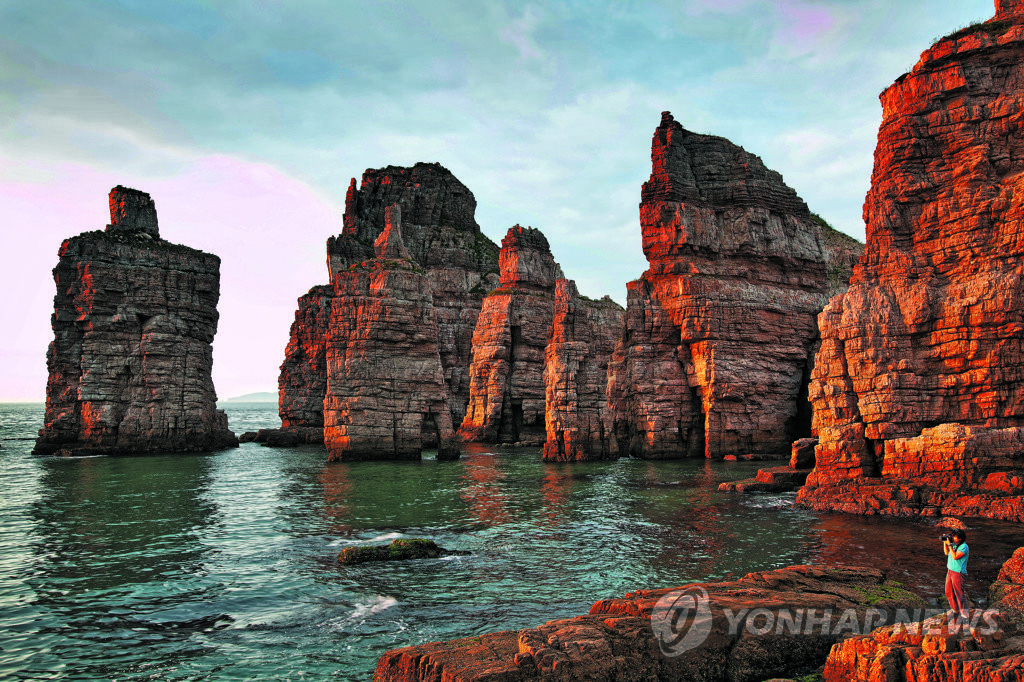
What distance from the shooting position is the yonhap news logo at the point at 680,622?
357 inches

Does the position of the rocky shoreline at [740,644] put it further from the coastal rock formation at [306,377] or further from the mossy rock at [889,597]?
the coastal rock formation at [306,377]

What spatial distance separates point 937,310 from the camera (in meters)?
25.7

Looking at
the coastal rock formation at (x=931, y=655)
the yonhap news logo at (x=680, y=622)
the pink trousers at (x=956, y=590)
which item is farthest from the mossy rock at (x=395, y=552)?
the pink trousers at (x=956, y=590)

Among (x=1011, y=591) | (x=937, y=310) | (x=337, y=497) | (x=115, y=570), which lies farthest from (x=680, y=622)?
(x=337, y=497)

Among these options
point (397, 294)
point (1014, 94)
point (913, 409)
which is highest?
point (1014, 94)

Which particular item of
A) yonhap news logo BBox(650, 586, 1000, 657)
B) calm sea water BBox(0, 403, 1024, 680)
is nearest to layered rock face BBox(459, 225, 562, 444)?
calm sea water BBox(0, 403, 1024, 680)

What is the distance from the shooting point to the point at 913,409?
2572cm

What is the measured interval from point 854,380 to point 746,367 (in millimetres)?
22570

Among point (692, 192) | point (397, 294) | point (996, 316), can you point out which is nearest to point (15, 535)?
point (397, 294)

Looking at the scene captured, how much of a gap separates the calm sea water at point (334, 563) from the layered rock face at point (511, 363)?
3275 cm

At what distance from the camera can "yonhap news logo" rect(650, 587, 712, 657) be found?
29.8ft

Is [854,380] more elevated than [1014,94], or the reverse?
[1014,94]

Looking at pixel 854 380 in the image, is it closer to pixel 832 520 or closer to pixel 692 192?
pixel 832 520

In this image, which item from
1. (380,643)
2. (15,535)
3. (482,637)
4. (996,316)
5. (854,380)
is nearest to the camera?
(482,637)
